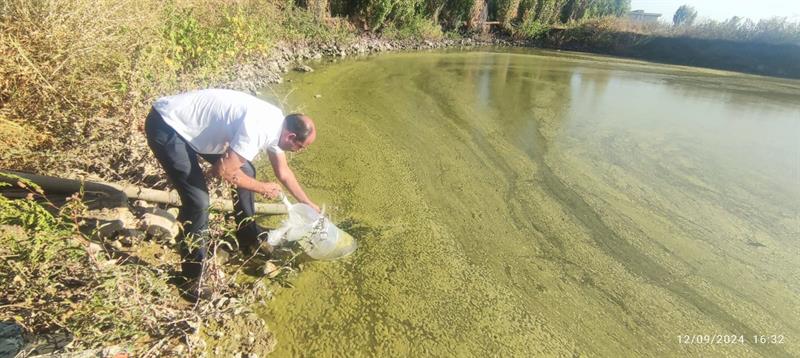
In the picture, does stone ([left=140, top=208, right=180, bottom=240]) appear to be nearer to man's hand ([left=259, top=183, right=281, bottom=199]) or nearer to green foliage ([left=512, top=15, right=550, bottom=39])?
man's hand ([left=259, top=183, right=281, bottom=199])

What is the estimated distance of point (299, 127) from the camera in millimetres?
1788

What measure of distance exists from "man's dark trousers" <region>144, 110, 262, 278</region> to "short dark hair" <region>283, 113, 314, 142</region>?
1.31ft

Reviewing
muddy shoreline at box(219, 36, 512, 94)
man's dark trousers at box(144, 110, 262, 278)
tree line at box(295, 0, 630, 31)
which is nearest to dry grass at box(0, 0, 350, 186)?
man's dark trousers at box(144, 110, 262, 278)

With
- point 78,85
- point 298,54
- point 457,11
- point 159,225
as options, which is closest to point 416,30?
point 457,11

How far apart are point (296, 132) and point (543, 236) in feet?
6.00

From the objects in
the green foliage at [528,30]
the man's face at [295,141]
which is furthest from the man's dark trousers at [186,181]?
the green foliage at [528,30]

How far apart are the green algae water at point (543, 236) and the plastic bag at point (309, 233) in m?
0.11

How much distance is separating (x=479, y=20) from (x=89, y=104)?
18150mm

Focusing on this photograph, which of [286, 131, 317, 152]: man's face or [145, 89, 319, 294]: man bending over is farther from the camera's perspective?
[286, 131, 317, 152]: man's face

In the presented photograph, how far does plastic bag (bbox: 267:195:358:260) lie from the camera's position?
2.18 meters

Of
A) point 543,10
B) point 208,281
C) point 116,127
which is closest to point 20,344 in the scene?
point 208,281

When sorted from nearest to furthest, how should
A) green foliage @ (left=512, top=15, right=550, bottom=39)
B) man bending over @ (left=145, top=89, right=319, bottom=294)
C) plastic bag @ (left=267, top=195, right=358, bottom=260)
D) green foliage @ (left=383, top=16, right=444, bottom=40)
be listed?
man bending over @ (left=145, top=89, right=319, bottom=294)
plastic bag @ (left=267, top=195, right=358, bottom=260)
green foliage @ (left=383, top=16, right=444, bottom=40)
green foliage @ (left=512, top=15, right=550, bottom=39)

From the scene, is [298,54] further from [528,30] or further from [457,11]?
[528,30]

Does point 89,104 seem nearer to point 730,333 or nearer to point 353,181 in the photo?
point 353,181
